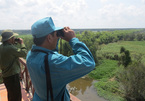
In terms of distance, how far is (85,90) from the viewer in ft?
45.4

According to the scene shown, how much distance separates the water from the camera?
1198cm

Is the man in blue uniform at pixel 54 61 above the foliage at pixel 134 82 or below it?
above

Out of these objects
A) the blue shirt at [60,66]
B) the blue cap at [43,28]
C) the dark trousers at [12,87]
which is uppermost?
the blue cap at [43,28]

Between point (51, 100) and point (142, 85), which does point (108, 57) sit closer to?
point (142, 85)

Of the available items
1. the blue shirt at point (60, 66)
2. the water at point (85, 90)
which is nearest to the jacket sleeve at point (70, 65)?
the blue shirt at point (60, 66)

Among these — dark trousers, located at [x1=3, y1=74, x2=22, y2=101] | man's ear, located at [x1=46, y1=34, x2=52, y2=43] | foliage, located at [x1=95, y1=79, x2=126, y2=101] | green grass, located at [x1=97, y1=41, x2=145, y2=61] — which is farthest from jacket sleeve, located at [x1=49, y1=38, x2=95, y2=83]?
green grass, located at [x1=97, y1=41, x2=145, y2=61]

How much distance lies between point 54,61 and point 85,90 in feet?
44.9

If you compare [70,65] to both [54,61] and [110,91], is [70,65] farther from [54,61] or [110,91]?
[110,91]

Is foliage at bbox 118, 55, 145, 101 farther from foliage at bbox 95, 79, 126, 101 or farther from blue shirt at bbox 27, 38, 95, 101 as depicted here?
blue shirt at bbox 27, 38, 95, 101

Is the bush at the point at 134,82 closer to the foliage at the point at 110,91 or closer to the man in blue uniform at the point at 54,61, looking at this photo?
the foliage at the point at 110,91

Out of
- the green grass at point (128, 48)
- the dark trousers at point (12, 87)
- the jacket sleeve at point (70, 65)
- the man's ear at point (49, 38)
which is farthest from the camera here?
the green grass at point (128, 48)

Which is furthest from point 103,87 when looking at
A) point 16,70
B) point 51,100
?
point 51,100

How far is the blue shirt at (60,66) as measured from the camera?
0.87 metres

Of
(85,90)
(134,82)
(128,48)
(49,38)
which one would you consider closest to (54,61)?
(49,38)
